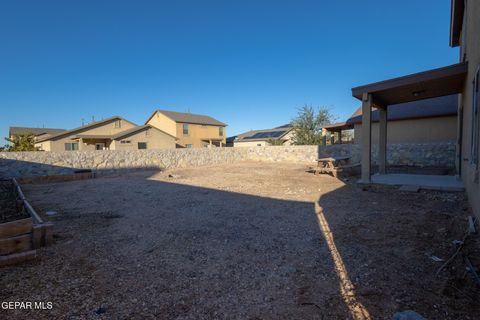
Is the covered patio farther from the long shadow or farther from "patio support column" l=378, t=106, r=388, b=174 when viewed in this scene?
the long shadow

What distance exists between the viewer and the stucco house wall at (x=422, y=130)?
1355cm

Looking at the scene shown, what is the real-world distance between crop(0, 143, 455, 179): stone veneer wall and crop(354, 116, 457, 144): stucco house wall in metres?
1.27

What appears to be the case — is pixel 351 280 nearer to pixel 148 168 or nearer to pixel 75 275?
pixel 75 275

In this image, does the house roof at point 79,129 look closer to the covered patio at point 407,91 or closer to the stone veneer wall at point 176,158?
the stone veneer wall at point 176,158

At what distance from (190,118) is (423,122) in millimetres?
27107

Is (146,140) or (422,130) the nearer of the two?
(422,130)

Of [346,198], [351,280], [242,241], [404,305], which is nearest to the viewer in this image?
[404,305]

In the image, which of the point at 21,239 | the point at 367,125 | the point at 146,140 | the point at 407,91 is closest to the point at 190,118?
the point at 146,140

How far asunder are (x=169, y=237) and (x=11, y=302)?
1.93 metres

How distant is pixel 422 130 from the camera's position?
569 inches

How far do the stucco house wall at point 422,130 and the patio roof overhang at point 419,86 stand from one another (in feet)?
23.3

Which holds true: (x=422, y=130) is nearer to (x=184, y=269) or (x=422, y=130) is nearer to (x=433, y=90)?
(x=433, y=90)

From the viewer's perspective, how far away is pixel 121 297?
2.32 m

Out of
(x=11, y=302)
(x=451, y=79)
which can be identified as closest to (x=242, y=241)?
(x=11, y=302)
